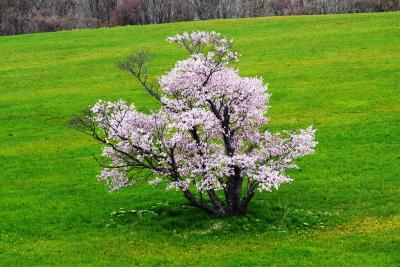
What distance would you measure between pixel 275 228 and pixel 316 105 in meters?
23.6

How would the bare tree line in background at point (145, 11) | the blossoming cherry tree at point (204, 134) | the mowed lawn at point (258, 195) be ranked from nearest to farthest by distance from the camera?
the mowed lawn at point (258, 195)
the blossoming cherry tree at point (204, 134)
the bare tree line in background at point (145, 11)

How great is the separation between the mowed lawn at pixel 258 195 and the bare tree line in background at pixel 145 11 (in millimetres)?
27095

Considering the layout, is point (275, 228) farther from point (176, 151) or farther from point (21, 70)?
point (21, 70)

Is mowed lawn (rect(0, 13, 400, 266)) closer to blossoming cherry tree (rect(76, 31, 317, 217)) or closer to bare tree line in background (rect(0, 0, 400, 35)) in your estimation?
blossoming cherry tree (rect(76, 31, 317, 217))

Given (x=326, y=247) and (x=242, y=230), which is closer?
(x=326, y=247)

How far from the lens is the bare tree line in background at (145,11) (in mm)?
98375

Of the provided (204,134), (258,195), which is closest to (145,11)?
(258,195)

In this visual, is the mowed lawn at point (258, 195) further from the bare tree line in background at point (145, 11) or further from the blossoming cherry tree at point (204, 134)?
the bare tree line in background at point (145, 11)

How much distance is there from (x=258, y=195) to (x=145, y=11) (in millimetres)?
75545

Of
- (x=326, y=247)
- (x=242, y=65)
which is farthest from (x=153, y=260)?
(x=242, y=65)

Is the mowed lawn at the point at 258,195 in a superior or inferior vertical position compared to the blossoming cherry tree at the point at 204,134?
inferior

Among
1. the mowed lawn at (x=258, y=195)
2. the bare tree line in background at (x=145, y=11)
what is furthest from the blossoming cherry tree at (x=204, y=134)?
the bare tree line in background at (x=145, y=11)

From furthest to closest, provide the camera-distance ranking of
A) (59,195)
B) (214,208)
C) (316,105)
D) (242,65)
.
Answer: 1. (242,65)
2. (316,105)
3. (59,195)
4. (214,208)

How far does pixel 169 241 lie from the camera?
85.9 feet
